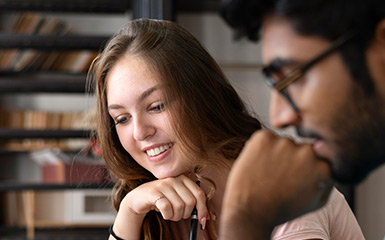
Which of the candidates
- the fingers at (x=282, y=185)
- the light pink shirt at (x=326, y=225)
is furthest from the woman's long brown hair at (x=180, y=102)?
the fingers at (x=282, y=185)

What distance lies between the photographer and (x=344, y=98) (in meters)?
0.69

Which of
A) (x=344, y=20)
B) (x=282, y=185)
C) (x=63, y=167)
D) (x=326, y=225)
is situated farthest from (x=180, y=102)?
(x=63, y=167)

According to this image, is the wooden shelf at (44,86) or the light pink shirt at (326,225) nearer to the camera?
the light pink shirt at (326,225)

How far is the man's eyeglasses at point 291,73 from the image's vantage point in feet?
2.23

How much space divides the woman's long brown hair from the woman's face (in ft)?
0.06

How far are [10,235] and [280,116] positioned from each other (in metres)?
3.80

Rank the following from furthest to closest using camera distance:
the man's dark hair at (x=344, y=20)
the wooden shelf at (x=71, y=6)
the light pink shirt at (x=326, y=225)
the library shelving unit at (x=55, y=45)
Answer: the wooden shelf at (x=71, y=6) < the library shelving unit at (x=55, y=45) < the light pink shirt at (x=326, y=225) < the man's dark hair at (x=344, y=20)

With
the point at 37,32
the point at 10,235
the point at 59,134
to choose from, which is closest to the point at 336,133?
the point at 59,134

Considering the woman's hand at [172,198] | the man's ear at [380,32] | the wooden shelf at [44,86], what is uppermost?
the man's ear at [380,32]

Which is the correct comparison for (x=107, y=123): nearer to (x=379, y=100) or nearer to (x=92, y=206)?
(x=379, y=100)

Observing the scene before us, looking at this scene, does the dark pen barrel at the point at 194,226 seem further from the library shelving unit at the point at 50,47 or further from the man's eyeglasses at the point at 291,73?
the library shelving unit at the point at 50,47

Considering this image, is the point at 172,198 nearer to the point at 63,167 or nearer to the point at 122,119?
the point at 122,119

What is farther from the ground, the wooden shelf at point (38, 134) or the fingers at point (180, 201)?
the fingers at point (180, 201)

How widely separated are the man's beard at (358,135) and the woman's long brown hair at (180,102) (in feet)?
2.15
